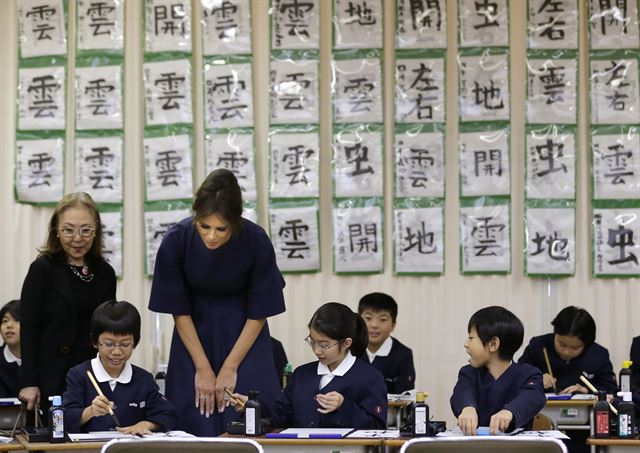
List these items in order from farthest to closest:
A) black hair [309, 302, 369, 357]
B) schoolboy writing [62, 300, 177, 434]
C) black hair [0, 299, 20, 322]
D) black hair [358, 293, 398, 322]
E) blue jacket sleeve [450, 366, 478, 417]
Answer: black hair [358, 293, 398, 322] → black hair [0, 299, 20, 322] → black hair [309, 302, 369, 357] → schoolboy writing [62, 300, 177, 434] → blue jacket sleeve [450, 366, 478, 417]

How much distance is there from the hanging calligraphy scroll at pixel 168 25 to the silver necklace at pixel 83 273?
2.45m

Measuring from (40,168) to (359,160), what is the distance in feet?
6.17

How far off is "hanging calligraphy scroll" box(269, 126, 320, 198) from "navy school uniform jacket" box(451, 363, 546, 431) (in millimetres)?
2584

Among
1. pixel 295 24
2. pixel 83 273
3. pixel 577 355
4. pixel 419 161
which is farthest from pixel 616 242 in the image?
pixel 83 273

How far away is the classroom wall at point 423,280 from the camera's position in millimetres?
6094

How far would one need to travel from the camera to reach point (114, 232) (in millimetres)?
6371

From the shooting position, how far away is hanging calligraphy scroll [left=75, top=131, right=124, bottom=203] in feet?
20.9

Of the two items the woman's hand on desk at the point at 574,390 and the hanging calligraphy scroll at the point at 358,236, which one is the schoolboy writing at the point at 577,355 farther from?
the hanging calligraphy scroll at the point at 358,236

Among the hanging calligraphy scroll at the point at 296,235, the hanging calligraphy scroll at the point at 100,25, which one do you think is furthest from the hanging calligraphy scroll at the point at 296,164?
the hanging calligraphy scroll at the point at 100,25

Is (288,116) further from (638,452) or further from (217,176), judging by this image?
(638,452)

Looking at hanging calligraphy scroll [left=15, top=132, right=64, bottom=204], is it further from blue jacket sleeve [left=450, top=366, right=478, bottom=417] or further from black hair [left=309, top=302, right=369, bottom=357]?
blue jacket sleeve [left=450, top=366, right=478, bottom=417]

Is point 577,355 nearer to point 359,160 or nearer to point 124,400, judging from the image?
point 359,160

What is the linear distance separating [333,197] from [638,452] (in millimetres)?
3064

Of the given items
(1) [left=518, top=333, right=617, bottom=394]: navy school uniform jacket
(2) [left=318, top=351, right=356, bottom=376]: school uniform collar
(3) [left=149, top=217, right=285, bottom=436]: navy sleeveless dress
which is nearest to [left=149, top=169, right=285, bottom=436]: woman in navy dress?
(3) [left=149, top=217, right=285, bottom=436]: navy sleeveless dress
